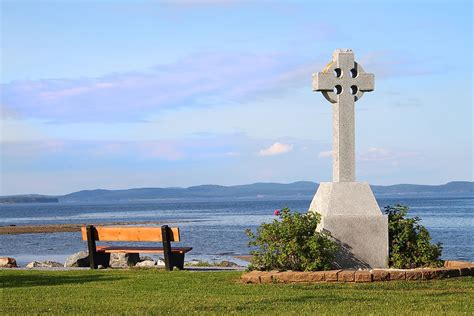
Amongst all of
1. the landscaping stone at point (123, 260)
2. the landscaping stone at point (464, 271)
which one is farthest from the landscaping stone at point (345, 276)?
the landscaping stone at point (123, 260)

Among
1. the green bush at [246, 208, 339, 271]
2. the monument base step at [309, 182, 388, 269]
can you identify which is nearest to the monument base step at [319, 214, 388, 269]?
the monument base step at [309, 182, 388, 269]

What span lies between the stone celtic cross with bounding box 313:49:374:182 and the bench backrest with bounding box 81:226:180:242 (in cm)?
388

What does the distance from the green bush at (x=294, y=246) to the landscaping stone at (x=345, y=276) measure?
2.04ft

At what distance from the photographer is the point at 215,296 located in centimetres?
1183

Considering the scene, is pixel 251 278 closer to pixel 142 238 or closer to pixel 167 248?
pixel 167 248

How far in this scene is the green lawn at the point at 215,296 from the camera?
1045cm

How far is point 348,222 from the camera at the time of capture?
48.1 feet

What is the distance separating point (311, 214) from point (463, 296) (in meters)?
3.75

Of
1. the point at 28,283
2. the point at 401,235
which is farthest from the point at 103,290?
the point at 401,235

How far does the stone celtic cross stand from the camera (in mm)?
15086

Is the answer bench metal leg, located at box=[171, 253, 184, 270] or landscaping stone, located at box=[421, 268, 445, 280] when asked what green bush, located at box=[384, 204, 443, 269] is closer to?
landscaping stone, located at box=[421, 268, 445, 280]

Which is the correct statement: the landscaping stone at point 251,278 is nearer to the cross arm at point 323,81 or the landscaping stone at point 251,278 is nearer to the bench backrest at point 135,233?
the cross arm at point 323,81

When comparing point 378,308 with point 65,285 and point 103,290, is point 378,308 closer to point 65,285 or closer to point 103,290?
point 103,290

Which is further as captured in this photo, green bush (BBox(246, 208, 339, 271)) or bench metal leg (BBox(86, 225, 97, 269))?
bench metal leg (BBox(86, 225, 97, 269))
